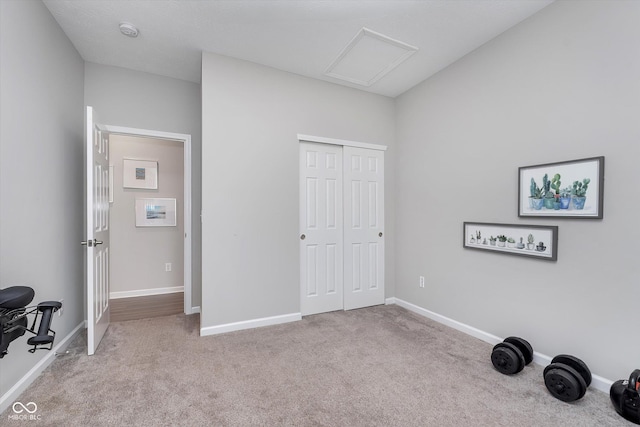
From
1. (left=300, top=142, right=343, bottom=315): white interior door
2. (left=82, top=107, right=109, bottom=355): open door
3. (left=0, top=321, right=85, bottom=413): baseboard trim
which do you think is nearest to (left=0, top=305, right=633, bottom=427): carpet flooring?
(left=0, top=321, right=85, bottom=413): baseboard trim

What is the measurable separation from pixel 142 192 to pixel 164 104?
159 cm

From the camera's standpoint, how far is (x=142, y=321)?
312cm

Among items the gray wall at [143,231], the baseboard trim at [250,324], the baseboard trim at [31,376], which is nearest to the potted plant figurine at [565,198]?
the baseboard trim at [250,324]

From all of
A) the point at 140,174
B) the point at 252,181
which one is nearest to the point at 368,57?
the point at 252,181

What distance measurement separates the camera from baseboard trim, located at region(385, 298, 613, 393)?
1.89 meters

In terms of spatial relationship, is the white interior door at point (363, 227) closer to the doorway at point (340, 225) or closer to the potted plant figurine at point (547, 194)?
the doorway at point (340, 225)

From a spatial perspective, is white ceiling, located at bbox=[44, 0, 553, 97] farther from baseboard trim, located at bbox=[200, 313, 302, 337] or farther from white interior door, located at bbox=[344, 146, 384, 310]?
baseboard trim, located at bbox=[200, 313, 302, 337]

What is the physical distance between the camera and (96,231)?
2.46m

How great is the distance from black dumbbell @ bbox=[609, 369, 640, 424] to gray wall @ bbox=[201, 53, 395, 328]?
2553 millimetres

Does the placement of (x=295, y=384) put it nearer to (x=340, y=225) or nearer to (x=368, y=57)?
(x=340, y=225)

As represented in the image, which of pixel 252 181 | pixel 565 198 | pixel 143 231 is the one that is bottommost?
pixel 143 231

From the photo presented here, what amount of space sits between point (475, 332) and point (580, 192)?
1550 millimetres

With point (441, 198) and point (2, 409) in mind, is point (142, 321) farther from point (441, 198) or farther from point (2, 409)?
point (441, 198)

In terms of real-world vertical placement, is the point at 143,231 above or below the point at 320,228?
below
